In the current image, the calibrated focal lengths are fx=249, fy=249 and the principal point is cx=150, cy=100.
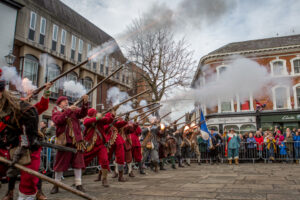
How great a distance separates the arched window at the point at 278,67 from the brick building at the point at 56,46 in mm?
14845

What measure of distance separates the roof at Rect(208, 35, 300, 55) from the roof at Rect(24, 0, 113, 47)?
12432mm

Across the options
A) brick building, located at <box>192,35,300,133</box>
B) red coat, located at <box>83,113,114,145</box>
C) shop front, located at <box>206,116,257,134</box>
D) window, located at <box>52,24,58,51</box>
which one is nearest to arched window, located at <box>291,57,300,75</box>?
brick building, located at <box>192,35,300,133</box>

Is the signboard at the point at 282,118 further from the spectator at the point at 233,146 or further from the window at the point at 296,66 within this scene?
the spectator at the point at 233,146

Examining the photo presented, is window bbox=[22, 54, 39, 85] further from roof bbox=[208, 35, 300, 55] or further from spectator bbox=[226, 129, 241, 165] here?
roof bbox=[208, 35, 300, 55]

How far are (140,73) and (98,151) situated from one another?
14309 millimetres

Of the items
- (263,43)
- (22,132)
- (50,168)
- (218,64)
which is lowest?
(50,168)

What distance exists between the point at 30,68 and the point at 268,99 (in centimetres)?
2221

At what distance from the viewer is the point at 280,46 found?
83.8 ft

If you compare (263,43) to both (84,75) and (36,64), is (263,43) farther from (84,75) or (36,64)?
(36,64)

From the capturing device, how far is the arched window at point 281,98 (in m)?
24.7

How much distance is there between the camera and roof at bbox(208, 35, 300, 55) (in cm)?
2634

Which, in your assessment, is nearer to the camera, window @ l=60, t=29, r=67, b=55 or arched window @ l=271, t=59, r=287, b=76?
window @ l=60, t=29, r=67, b=55

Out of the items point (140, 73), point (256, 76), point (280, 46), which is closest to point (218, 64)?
point (256, 76)

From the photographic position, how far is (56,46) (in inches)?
843
